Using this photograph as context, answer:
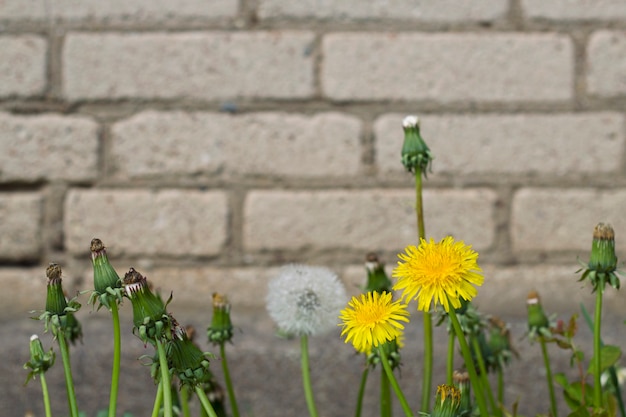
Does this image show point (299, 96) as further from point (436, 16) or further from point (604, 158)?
point (604, 158)

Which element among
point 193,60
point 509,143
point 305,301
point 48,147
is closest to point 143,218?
point 48,147

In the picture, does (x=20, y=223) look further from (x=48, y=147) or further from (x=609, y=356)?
(x=609, y=356)

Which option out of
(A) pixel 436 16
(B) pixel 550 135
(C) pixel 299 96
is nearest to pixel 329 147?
(C) pixel 299 96

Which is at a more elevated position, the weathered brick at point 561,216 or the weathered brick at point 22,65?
the weathered brick at point 22,65

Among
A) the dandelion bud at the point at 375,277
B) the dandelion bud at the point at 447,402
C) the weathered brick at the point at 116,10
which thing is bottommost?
the dandelion bud at the point at 447,402

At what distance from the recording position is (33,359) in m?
0.82

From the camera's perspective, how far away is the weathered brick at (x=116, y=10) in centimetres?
252

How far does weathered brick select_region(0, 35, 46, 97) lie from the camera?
2521mm

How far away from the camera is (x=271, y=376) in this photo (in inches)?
96.3

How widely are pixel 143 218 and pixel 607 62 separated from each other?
5.44 ft

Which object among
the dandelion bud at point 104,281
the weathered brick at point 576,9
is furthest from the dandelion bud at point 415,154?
the weathered brick at point 576,9

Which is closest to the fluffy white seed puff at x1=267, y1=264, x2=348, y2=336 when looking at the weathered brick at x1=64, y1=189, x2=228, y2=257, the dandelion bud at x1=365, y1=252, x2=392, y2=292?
the dandelion bud at x1=365, y1=252, x2=392, y2=292

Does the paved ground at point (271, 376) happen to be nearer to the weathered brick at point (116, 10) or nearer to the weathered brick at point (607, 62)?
the weathered brick at point (607, 62)

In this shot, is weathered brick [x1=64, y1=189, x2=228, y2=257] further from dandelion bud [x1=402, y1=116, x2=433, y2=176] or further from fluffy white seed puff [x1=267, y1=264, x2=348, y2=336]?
dandelion bud [x1=402, y1=116, x2=433, y2=176]
